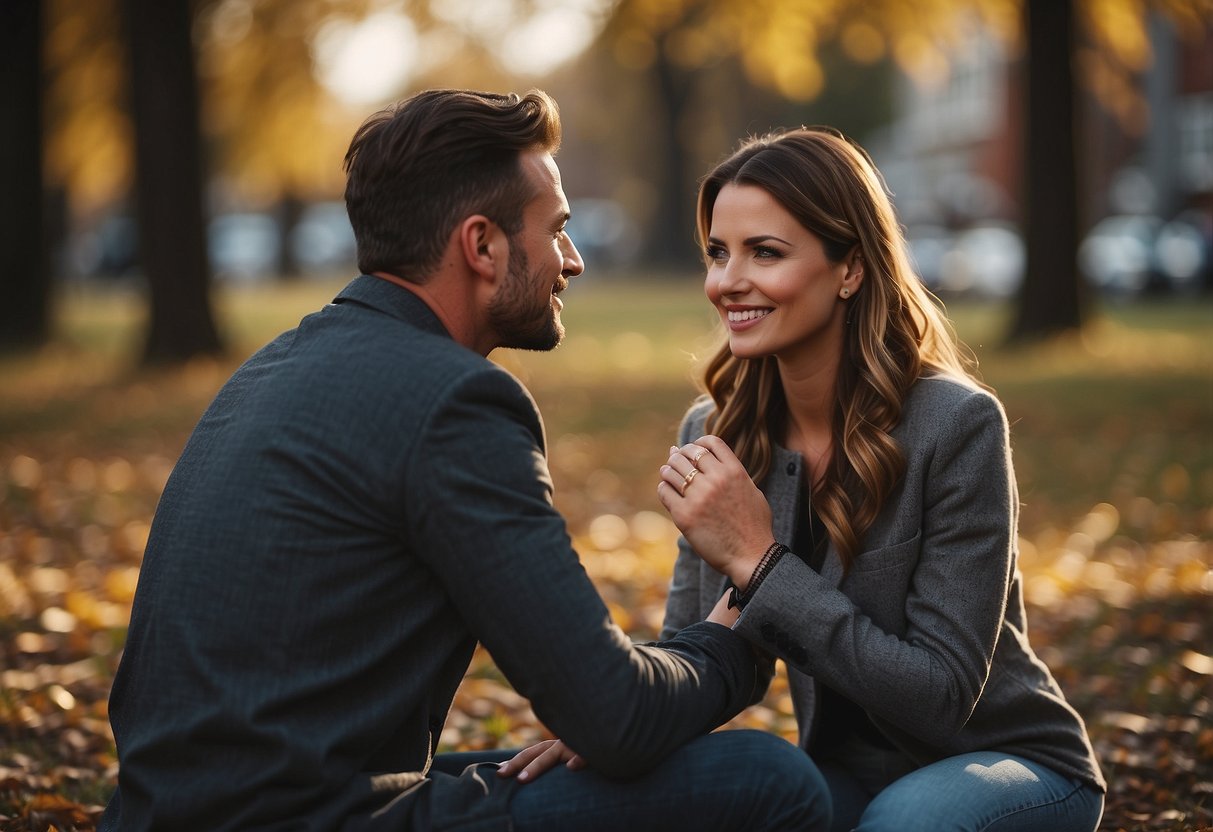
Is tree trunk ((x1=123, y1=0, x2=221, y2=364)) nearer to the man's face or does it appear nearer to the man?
the man's face

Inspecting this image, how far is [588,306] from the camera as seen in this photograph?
97.0ft

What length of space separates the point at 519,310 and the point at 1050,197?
1458cm

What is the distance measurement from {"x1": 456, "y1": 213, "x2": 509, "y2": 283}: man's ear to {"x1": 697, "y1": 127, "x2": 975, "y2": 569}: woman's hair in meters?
0.92

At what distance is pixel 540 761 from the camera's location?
8.73ft

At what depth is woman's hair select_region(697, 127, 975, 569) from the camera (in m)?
3.22

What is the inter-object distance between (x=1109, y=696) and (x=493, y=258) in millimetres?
3987

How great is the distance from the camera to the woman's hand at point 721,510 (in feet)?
9.68

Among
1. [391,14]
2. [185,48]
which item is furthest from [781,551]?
[391,14]

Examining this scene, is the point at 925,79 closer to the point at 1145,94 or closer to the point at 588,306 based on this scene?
the point at 588,306

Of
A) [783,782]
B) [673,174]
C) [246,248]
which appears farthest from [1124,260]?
[246,248]

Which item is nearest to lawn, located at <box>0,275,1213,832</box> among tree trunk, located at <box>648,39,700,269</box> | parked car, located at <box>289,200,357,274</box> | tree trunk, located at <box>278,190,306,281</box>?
tree trunk, located at <box>648,39,700,269</box>

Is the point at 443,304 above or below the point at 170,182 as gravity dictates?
below

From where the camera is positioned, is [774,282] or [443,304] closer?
[443,304]

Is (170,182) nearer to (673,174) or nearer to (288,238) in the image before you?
(673,174)
